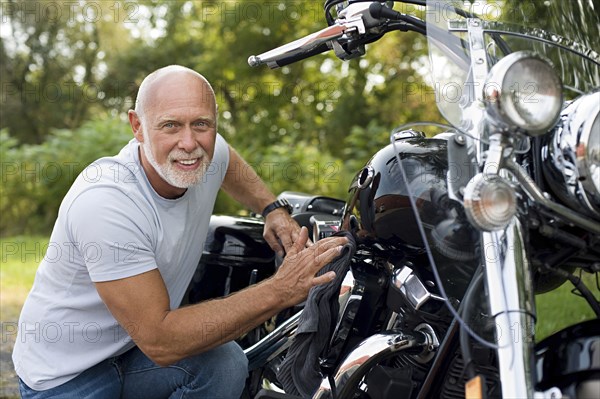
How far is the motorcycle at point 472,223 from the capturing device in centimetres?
139

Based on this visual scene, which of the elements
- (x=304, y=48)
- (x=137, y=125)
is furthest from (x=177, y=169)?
(x=304, y=48)

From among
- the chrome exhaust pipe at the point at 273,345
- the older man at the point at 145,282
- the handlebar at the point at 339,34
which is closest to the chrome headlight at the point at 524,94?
the handlebar at the point at 339,34

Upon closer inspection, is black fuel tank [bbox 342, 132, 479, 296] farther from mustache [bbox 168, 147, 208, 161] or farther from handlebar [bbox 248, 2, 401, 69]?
mustache [bbox 168, 147, 208, 161]

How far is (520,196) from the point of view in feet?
4.76

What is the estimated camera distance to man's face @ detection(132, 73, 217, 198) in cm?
224

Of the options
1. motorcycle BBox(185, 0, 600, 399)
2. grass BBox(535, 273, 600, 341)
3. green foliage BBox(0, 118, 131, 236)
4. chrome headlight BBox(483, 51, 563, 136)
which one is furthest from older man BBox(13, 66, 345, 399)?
green foliage BBox(0, 118, 131, 236)

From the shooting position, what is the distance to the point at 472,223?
139cm

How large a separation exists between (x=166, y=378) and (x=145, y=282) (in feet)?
1.45

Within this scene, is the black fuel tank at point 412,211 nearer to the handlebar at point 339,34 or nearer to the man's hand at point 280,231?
the handlebar at point 339,34

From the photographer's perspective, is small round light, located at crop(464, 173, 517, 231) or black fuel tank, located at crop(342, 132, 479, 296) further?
black fuel tank, located at crop(342, 132, 479, 296)

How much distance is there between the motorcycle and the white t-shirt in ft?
1.49

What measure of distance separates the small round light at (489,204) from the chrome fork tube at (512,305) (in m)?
0.09

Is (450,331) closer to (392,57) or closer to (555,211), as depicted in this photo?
(555,211)

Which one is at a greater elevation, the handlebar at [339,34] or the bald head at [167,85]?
the handlebar at [339,34]
